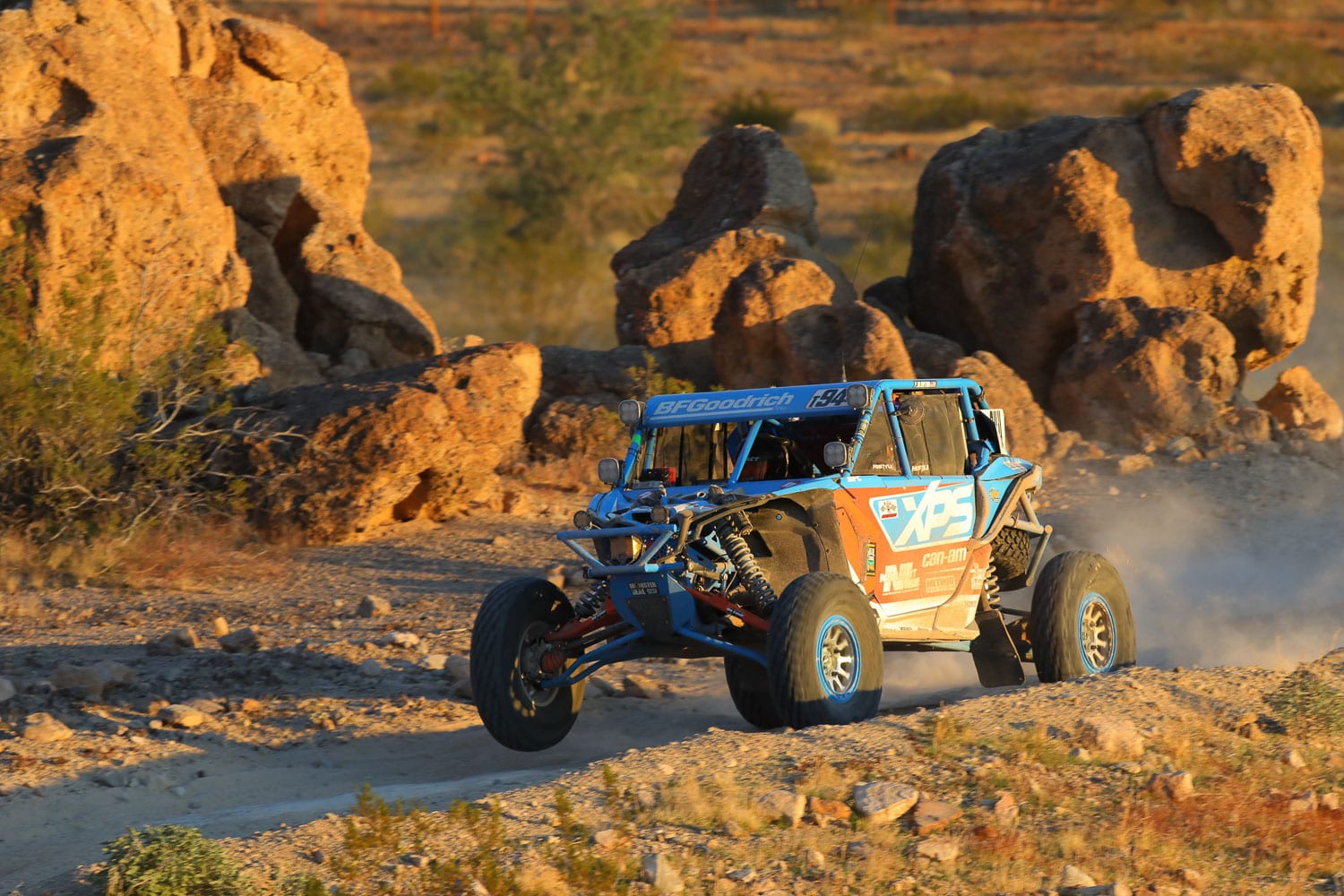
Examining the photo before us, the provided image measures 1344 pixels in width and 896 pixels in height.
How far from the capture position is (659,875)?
6.27 metres

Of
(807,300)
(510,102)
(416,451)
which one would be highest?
(510,102)

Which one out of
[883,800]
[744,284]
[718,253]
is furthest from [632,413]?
[718,253]

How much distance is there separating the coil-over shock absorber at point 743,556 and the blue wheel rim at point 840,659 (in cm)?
37

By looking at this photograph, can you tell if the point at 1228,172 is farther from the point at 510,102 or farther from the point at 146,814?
the point at 510,102

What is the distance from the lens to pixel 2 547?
44.1ft

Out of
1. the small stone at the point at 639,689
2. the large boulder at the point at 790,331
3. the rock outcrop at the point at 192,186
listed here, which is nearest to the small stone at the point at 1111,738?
the small stone at the point at 639,689

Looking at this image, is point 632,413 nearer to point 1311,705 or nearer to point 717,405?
point 717,405

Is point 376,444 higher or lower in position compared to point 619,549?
higher

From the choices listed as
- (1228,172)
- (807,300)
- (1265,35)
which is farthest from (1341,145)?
(807,300)

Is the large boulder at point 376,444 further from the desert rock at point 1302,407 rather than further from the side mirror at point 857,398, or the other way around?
the desert rock at point 1302,407

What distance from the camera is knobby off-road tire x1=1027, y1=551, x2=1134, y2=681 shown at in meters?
9.94

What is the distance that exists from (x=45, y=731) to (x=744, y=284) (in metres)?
10.5

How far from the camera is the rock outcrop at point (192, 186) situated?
50.0 ft

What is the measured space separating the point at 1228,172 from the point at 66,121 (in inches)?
499
